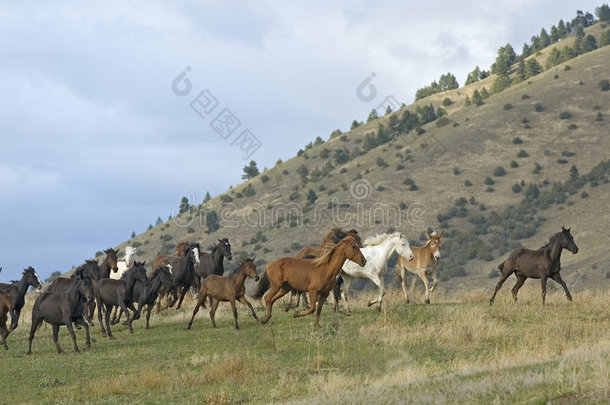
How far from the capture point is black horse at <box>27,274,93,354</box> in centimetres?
2056

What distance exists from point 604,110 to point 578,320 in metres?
98.2

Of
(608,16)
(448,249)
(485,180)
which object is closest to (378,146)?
(485,180)

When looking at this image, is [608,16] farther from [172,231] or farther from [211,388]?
[211,388]

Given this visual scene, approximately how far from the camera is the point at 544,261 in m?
23.6

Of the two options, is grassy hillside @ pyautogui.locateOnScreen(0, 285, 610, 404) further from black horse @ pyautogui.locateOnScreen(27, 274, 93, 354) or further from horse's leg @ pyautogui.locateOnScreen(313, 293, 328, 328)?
black horse @ pyautogui.locateOnScreen(27, 274, 93, 354)

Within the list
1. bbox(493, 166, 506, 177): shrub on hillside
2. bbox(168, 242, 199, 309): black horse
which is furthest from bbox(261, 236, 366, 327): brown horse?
bbox(493, 166, 506, 177): shrub on hillside

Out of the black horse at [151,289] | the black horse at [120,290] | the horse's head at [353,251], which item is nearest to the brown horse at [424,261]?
the horse's head at [353,251]

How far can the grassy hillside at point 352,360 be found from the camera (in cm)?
1265

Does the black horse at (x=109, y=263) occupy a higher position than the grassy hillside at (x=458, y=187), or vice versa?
the grassy hillside at (x=458, y=187)

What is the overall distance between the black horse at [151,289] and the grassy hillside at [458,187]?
50768 millimetres

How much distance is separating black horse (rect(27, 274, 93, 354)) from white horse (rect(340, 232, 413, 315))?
704 centimetres

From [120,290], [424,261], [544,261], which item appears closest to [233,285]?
[120,290]

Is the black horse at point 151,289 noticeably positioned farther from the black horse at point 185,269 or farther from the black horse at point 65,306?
the black horse at point 65,306

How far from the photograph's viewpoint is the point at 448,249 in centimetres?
8725
